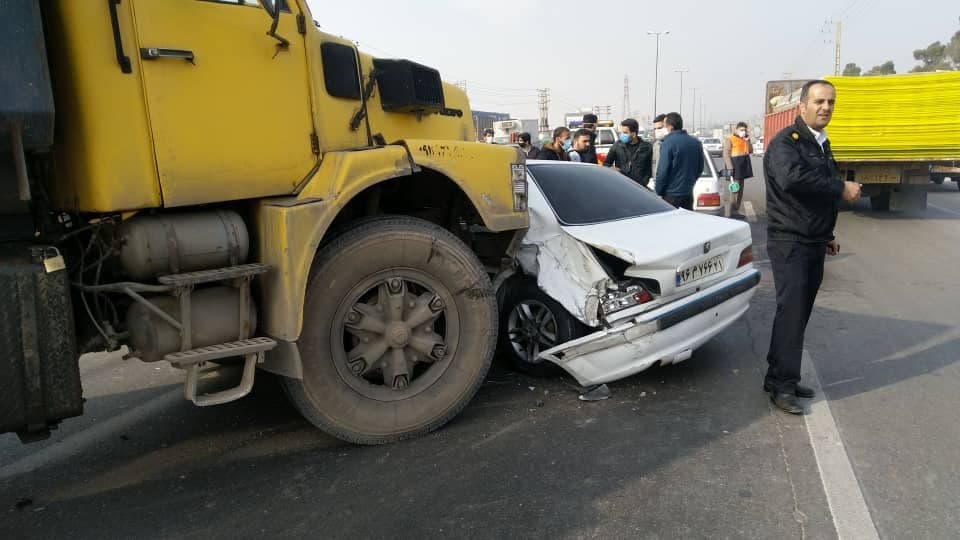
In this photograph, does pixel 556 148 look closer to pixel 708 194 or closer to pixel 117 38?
pixel 708 194

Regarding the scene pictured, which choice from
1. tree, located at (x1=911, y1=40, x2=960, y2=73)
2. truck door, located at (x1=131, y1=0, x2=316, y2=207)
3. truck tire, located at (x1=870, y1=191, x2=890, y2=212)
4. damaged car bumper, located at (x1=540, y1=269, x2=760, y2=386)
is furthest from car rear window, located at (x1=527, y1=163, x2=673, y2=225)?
tree, located at (x1=911, y1=40, x2=960, y2=73)

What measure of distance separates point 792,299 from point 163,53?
3446 millimetres

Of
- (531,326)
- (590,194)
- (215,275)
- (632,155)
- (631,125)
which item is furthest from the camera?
(631,125)

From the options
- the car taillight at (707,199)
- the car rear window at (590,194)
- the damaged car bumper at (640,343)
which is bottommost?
the damaged car bumper at (640,343)

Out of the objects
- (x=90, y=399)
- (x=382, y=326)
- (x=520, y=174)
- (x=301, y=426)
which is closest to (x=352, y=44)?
(x=520, y=174)

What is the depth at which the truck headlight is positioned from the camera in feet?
12.4

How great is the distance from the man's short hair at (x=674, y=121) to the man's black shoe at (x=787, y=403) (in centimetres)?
417

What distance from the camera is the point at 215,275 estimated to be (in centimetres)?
286

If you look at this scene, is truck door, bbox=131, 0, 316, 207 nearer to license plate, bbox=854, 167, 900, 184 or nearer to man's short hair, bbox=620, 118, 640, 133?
man's short hair, bbox=620, 118, 640, 133

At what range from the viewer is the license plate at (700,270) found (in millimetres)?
3939

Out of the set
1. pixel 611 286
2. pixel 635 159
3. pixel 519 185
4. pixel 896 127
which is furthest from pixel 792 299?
pixel 896 127

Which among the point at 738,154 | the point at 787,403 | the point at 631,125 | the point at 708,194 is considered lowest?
the point at 787,403

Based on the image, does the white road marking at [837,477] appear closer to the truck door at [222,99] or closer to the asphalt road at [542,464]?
the asphalt road at [542,464]

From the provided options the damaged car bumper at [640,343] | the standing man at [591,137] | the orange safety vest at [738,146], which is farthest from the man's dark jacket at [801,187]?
the orange safety vest at [738,146]
